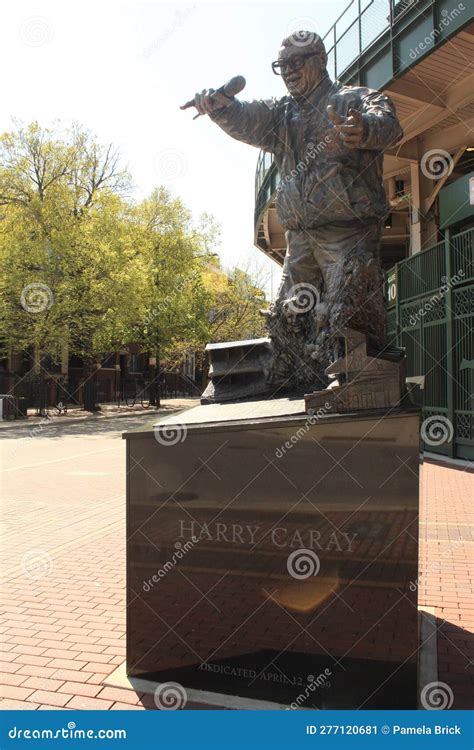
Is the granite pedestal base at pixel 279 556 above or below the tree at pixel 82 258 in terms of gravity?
below

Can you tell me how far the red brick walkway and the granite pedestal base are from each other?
1.47ft

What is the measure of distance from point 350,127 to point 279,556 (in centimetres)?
243

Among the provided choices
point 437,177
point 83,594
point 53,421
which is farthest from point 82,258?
point 83,594

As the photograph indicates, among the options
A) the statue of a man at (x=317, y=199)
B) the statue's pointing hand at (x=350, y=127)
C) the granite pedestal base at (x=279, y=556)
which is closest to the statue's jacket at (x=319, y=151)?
the statue of a man at (x=317, y=199)

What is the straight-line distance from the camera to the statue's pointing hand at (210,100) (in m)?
4.12

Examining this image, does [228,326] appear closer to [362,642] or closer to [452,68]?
[452,68]

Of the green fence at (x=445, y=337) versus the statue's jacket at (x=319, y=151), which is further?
the green fence at (x=445, y=337)

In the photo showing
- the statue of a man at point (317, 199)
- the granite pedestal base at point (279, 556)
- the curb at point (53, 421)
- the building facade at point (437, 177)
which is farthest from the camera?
the curb at point (53, 421)

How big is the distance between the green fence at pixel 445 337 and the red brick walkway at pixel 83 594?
3.43m

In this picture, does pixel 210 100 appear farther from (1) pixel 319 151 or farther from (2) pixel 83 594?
(2) pixel 83 594

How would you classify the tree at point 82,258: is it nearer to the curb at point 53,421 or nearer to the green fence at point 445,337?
the curb at point 53,421

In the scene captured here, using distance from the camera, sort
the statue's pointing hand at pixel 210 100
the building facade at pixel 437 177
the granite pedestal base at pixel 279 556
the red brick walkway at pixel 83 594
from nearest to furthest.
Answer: the granite pedestal base at pixel 279 556
the red brick walkway at pixel 83 594
the statue's pointing hand at pixel 210 100
the building facade at pixel 437 177

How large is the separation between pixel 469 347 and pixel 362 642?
1101cm

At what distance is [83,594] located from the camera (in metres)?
5.23
